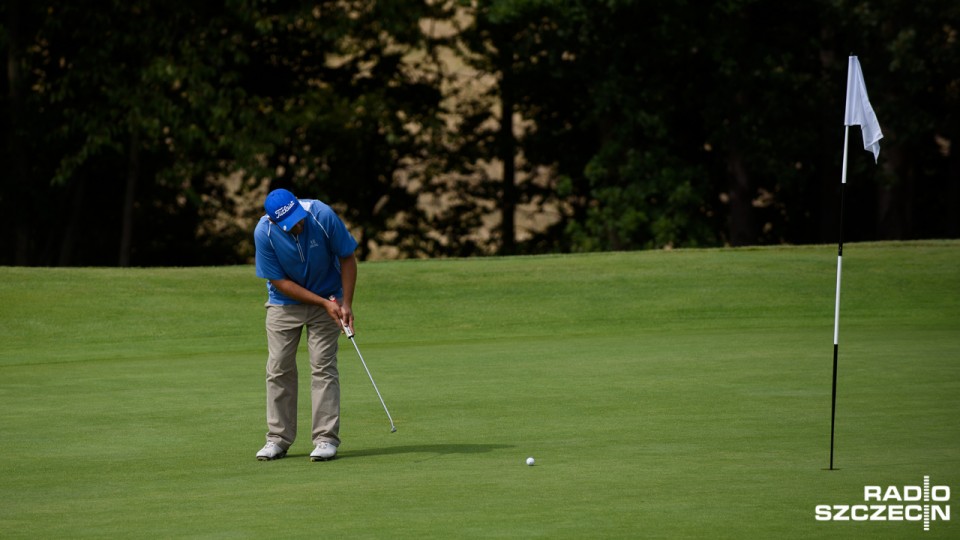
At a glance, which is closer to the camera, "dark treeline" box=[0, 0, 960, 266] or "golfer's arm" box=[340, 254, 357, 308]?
"golfer's arm" box=[340, 254, 357, 308]

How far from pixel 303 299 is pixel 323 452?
3.37ft

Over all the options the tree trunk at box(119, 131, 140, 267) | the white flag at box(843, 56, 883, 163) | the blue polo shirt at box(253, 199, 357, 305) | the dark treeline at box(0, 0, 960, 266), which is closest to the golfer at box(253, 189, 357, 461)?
the blue polo shirt at box(253, 199, 357, 305)

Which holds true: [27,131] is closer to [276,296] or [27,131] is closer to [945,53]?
[945,53]

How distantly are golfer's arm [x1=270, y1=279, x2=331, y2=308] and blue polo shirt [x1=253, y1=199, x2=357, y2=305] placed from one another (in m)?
0.06

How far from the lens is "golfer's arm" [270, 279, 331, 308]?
9789mm

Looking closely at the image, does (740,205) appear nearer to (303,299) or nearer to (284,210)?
(303,299)

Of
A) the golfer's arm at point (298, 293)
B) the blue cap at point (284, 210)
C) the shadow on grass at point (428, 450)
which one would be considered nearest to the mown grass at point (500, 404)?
the shadow on grass at point (428, 450)

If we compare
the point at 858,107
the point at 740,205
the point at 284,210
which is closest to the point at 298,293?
the point at 284,210

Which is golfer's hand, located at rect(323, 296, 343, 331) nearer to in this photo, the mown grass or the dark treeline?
the mown grass

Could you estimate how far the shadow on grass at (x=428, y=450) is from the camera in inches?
372

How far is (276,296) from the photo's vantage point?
396 inches

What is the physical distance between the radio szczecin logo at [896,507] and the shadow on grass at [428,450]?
2.71 m

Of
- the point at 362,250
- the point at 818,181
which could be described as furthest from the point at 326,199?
the point at 818,181

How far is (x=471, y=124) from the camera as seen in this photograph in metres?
44.0
